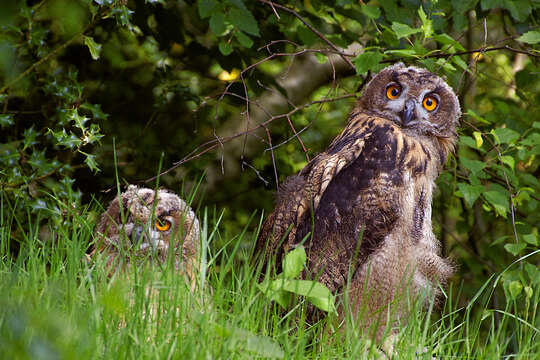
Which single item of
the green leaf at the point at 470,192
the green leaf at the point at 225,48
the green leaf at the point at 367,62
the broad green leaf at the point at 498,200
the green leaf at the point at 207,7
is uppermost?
the green leaf at the point at 207,7

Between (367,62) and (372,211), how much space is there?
75cm

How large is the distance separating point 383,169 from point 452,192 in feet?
3.24

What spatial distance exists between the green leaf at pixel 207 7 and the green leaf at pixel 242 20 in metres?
0.09

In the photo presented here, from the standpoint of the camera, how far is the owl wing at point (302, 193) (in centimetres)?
314

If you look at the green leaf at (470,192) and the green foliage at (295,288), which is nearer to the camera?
the green foliage at (295,288)

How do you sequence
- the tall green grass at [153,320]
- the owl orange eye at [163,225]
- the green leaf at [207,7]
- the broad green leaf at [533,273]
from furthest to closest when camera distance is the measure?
the owl orange eye at [163,225] < the green leaf at [207,7] < the broad green leaf at [533,273] < the tall green grass at [153,320]

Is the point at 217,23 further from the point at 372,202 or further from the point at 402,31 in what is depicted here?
the point at 372,202

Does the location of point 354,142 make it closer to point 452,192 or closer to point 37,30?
point 452,192

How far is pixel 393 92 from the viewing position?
11.3 feet

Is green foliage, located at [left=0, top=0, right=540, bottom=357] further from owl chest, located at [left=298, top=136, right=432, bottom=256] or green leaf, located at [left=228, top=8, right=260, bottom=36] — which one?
owl chest, located at [left=298, top=136, right=432, bottom=256]

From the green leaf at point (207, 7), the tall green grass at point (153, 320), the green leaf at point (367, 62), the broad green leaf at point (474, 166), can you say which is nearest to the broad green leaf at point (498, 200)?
the broad green leaf at point (474, 166)

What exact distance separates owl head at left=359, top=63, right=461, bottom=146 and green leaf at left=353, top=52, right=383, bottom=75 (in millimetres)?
366

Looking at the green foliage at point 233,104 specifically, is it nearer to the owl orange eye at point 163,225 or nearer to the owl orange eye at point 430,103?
the owl orange eye at point 430,103

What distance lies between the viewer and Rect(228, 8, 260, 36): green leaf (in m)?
3.29
